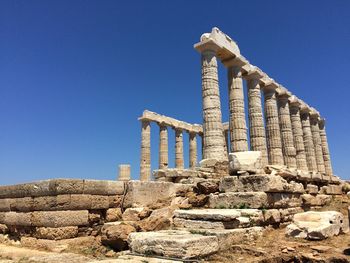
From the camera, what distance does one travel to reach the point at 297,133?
27938 mm

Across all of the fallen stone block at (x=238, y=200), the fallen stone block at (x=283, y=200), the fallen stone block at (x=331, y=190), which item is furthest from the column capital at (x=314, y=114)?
the fallen stone block at (x=238, y=200)

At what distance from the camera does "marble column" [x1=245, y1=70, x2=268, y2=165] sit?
2247 centimetres

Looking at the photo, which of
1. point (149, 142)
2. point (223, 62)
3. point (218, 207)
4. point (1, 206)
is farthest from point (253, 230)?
point (149, 142)

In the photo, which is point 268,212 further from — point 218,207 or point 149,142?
point 149,142

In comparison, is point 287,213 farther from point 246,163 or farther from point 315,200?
point 315,200

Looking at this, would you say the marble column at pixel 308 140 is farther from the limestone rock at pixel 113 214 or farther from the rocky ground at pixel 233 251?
the limestone rock at pixel 113 214

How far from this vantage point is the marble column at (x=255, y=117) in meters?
22.5

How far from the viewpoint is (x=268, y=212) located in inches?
339

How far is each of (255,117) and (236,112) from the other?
233cm

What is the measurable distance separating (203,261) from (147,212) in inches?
169

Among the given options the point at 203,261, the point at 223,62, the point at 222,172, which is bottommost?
the point at 203,261

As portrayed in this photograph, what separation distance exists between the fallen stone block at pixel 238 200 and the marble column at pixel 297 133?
19.6m

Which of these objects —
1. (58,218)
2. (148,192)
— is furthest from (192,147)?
(58,218)

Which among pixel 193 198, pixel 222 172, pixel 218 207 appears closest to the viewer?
pixel 218 207
